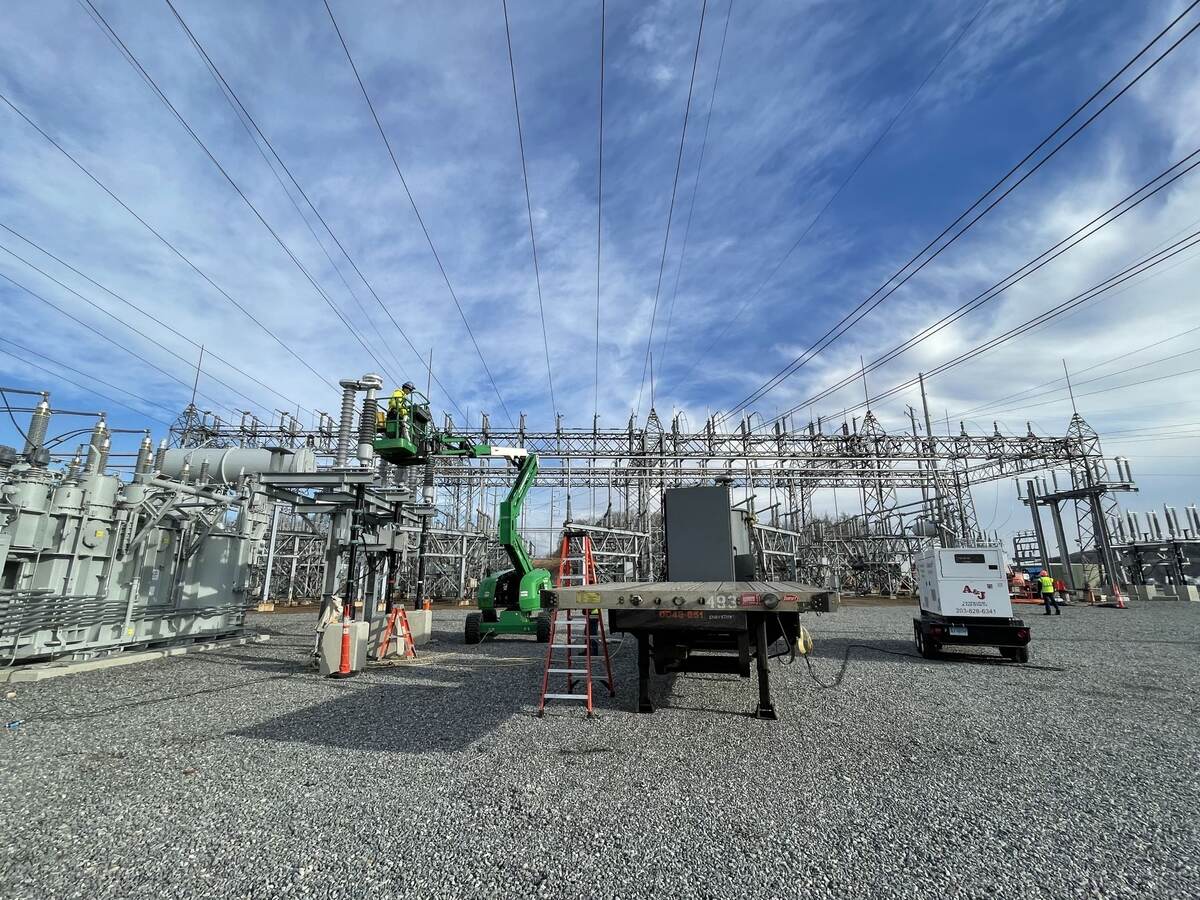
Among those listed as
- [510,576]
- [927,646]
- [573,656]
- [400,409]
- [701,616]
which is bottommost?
[927,646]

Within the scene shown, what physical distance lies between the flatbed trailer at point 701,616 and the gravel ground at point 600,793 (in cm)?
66

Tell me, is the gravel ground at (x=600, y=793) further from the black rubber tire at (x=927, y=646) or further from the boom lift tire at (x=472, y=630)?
the boom lift tire at (x=472, y=630)

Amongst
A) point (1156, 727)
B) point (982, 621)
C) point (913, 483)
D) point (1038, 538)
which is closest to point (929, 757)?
point (1156, 727)

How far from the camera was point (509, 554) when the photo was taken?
13.3 metres

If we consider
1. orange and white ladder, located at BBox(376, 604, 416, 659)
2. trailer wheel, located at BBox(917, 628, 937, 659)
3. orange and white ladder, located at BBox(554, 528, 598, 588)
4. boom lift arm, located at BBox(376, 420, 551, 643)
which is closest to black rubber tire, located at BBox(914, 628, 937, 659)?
trailer wheel, located at BBox(917, 628, 937, 659)

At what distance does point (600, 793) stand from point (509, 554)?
9223mm

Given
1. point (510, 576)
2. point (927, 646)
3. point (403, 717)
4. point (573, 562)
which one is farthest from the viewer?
point (510, 576)

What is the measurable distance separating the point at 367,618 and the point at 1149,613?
31.4m

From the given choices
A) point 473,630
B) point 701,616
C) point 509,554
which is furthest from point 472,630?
point 701,616

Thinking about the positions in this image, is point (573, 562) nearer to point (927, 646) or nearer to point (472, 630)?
point (472, 630)

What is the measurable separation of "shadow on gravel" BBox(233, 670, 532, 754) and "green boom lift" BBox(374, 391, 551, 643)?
13.9 ft

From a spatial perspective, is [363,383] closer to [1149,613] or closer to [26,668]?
[26,668]

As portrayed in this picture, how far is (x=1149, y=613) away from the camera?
908 inches

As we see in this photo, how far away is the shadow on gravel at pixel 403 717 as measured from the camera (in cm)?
573
